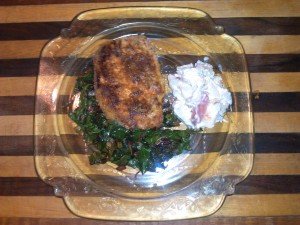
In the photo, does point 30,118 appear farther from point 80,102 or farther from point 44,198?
point 44,198

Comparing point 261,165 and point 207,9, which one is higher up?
point 207,9

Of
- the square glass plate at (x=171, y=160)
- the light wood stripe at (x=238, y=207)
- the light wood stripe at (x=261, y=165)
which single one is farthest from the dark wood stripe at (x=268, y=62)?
the light wood stripe at (x=238, y=207)

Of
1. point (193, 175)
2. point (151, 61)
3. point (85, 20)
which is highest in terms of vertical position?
point (85, 20)

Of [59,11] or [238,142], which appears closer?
[238,142]

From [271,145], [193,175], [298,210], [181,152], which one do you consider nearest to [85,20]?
[181,152]

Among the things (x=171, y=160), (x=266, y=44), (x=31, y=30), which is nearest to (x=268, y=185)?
(x=171, y=160)

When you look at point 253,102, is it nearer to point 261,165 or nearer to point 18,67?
point 261,165
